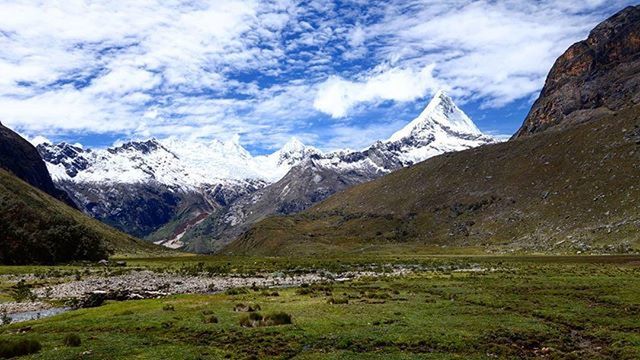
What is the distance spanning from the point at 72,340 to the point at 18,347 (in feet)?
10.6

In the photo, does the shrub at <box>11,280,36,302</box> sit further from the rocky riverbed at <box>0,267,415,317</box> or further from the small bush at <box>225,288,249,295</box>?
the small bush at <box>225,288,249,295</box>

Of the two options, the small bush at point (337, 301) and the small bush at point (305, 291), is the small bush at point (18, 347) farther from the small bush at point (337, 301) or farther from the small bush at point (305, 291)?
the small bush at point (305, 291)

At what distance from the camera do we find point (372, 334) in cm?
3672

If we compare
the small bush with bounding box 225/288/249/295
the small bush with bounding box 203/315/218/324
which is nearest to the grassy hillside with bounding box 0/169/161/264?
the small bush with bounding box 225/288/249/295

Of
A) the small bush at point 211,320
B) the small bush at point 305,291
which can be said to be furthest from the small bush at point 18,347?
the small bush at point 305,291

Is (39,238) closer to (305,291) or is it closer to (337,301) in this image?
(305,291)

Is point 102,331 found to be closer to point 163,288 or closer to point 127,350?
point 127,350

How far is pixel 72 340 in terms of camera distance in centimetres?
3441

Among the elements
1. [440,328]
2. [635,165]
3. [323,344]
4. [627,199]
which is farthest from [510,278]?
[635,165]

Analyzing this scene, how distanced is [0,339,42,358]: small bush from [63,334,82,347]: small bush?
1.66 m

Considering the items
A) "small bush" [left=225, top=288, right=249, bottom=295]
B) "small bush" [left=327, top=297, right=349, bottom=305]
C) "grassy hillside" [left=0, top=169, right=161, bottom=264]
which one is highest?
"grassy hillside" [left=0, top=169, right=161, bottom=264]

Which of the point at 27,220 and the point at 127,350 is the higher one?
the point at 27,220

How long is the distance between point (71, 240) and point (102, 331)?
416ft

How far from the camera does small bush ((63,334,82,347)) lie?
34.1 meters
